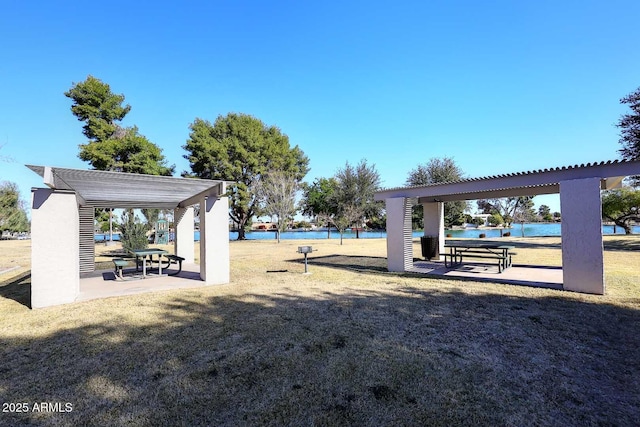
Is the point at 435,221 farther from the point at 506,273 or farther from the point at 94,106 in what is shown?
the point at 94,106

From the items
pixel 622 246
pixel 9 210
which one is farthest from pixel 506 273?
pixel 9 210

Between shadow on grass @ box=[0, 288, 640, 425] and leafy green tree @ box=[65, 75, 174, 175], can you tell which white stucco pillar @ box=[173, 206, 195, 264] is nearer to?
shadow on grass @ box=[0, 288, 640, 425]

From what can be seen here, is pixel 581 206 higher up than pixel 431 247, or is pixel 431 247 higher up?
pixel 581 206

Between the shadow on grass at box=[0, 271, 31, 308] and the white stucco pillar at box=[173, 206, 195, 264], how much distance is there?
4448 mm

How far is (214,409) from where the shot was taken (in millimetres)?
2551

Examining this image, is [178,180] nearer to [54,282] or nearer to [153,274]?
[54,282]

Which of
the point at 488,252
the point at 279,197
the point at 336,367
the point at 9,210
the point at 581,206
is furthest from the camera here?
the point at 9,210

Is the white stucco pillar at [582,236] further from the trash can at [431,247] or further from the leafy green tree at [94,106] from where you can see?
the leafy green tree at [94,106]

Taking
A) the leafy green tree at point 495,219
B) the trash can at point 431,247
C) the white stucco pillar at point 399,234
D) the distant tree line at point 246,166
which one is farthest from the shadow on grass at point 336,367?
the leafy green tree at point 495,219

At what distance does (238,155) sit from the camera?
97.0 feet

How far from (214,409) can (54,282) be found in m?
5.47

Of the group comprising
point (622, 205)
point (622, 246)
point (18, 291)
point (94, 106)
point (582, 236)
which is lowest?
point (622, 246)

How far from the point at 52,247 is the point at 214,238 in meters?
3.14

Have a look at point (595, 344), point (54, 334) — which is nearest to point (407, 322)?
point (595, 344)
